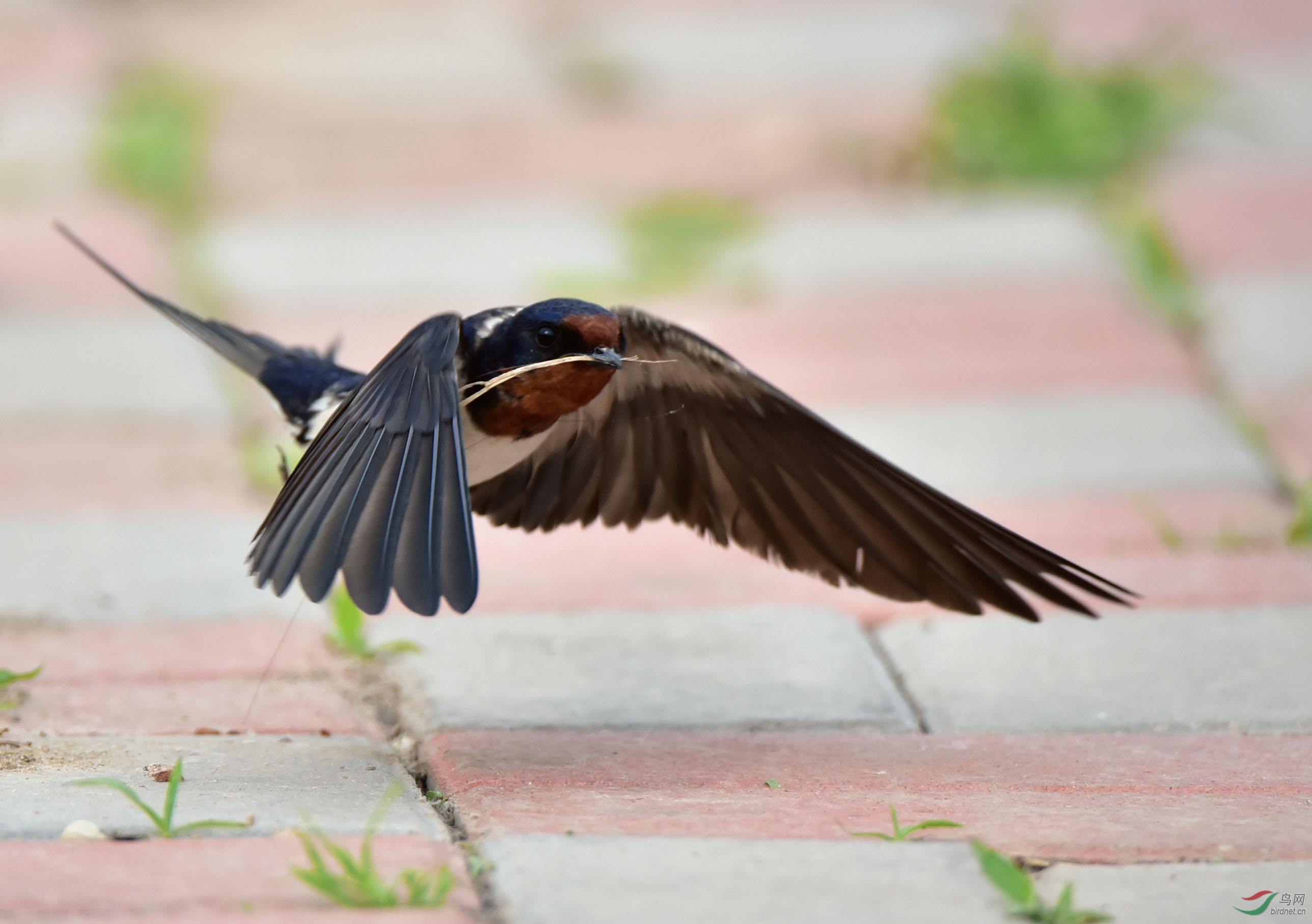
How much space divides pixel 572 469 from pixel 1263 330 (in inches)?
91.9

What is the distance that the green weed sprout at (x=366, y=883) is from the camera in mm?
1873

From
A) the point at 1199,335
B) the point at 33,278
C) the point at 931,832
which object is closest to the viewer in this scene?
the point at 931,832

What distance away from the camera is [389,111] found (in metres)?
7.21

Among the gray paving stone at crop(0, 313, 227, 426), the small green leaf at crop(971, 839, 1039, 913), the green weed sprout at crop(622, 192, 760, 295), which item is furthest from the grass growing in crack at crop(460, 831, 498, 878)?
the green weed sprout at crop(622, 192, 760, 295)

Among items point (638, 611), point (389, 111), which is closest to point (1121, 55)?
point (389, 111)

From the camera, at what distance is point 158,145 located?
6453mm

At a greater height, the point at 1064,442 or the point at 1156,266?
the point at 1156,266

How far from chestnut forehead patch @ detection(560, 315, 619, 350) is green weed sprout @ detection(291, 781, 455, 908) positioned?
0.97 metres

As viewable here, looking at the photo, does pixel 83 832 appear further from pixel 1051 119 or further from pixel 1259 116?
pixel 1259 116

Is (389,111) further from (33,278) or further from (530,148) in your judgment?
(33,278)

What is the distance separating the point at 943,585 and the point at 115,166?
14.4ft

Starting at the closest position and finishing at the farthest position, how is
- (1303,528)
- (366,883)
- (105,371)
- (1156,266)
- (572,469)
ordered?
1. (366,883)
2. (572,469)
3. (1303,528)
4. (105,371)
5. (1156,266)

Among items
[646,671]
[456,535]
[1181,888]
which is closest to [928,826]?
[1181,888]

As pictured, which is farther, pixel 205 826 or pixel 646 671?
pixel 646 671
